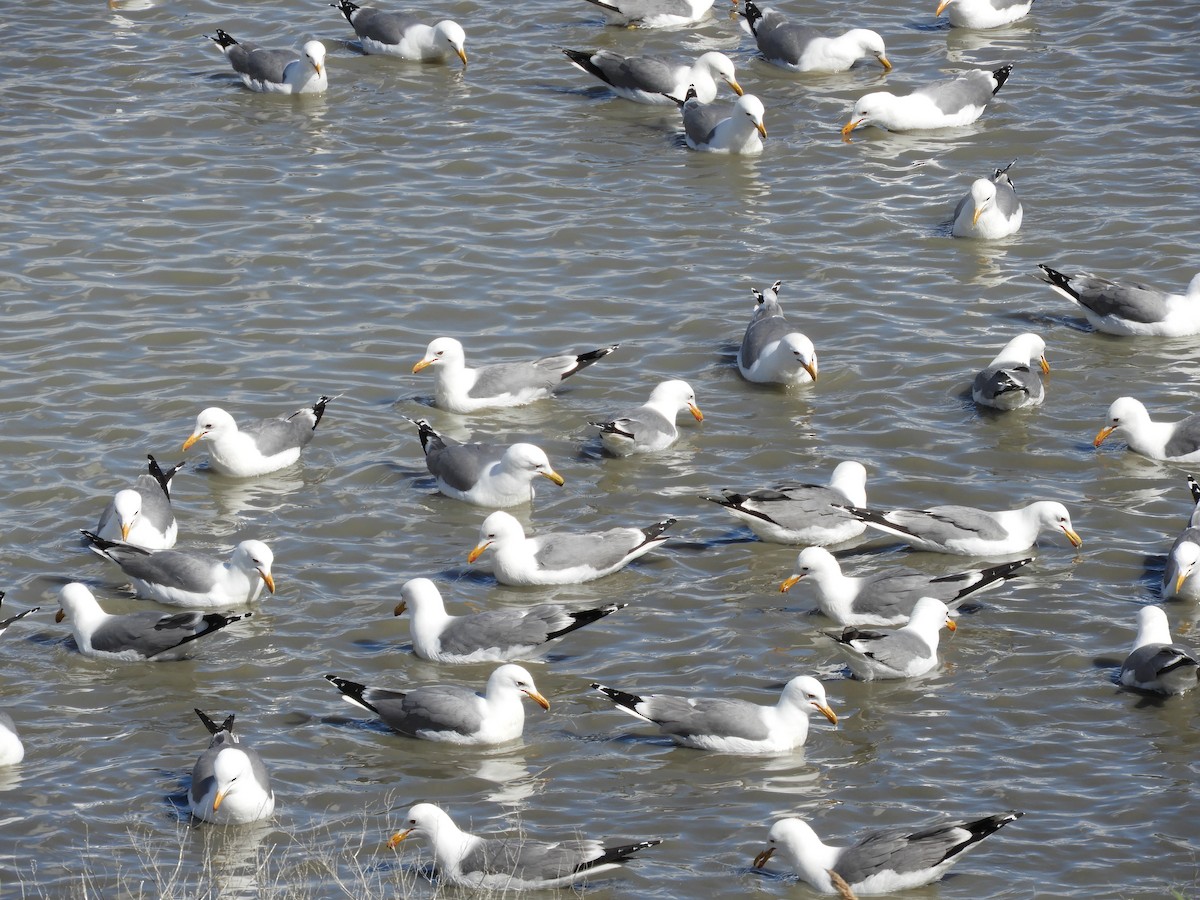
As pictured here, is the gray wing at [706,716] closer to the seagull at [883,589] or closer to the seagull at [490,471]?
the seagull at [883,589]

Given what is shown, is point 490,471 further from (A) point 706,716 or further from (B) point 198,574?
(A) point 706,716

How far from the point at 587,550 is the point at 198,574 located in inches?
108

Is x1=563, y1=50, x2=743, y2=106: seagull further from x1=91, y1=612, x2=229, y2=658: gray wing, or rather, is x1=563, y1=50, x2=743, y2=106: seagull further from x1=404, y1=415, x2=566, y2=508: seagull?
x1=91, y1=612, x2=229, y2=658: gray wing

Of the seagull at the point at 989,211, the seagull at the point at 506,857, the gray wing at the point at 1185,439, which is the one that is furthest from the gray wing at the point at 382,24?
the seagull at the point at 506,857

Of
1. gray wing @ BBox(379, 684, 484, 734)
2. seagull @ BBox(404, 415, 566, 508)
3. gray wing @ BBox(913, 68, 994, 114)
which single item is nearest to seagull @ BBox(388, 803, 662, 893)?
gray wing @ BBox(379, 684, 484, 734)

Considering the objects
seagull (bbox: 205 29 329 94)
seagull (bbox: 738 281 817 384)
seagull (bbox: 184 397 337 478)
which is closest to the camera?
seagull (bbox: 184 397 337 478)

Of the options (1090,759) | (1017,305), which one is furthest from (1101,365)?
(1090,759)

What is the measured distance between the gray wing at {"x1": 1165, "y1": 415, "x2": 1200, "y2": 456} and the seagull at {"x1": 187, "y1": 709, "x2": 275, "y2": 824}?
7765 mm

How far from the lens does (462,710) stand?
10.8 meters

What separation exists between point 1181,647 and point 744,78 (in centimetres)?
1218

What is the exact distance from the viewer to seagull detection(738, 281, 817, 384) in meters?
15.2

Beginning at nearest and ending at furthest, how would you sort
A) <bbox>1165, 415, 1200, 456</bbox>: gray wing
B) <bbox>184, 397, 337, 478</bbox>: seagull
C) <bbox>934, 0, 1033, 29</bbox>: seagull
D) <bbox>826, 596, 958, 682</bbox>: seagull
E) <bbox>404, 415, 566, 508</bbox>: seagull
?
<bbox>826, 596, 958, 682</bbox>: seagull
<bbox>404, 415, 566, 508</bbox>: seagull
<bbox>1165, 415, 1200, 456</bbox>: gray wing
<bbox>184, 397, 337, 478</bbox>: seagull
<bbox>934, 0, 1033, 29</bbox>: seagull

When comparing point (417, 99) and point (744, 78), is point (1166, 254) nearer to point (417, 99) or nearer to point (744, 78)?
point (744, 78)

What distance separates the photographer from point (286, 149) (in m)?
20.1
